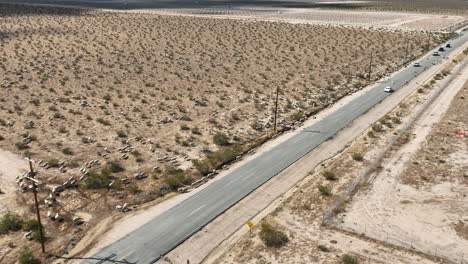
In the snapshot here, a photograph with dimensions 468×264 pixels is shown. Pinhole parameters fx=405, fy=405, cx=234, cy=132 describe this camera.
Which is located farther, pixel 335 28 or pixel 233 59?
pixel 335 28

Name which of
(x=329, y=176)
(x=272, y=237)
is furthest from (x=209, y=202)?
(x=329, y=176)

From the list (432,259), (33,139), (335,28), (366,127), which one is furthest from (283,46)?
(432,259)

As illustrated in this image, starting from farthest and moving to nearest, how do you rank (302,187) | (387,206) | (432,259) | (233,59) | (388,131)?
1. (233,59)
2. (388,131)
3. (302,187)
4. (387,206)
5. (432,259)

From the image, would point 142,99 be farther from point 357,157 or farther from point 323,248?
point 323,248

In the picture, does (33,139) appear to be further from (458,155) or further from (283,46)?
(283,46)

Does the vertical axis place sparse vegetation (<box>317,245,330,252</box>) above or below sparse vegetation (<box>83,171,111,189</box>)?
below

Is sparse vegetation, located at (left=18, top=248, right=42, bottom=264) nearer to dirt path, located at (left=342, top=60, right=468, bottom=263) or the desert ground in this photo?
the desert ground

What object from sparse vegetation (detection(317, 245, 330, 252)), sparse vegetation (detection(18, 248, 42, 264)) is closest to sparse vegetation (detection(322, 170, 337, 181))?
sparse vegetation (detection(317, 245, 330, 252))
